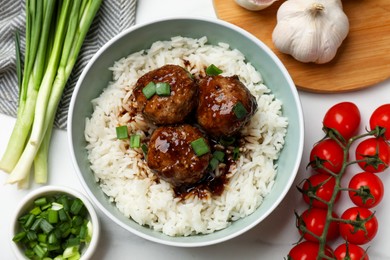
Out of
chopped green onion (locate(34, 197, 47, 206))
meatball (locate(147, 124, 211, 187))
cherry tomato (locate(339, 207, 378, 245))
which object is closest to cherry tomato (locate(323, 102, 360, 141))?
cherry tomato (locate(339, 207, 378, 245))

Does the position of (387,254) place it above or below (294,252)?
below

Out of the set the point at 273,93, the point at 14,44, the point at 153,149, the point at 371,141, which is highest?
the point at 14,44

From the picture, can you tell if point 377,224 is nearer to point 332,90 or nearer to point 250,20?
point 332,90

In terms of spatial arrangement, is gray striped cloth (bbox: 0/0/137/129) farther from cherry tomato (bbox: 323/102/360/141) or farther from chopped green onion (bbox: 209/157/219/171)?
cherry tomato (bbox: 323/102/360/141)

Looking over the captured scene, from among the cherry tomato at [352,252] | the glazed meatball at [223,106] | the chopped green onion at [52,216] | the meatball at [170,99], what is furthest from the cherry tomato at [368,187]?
the chopped green onion at [52,216]

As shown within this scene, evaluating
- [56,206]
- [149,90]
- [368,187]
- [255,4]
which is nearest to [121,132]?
[149,90]

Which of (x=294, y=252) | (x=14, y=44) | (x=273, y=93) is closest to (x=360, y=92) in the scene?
(x=273, y=93)
